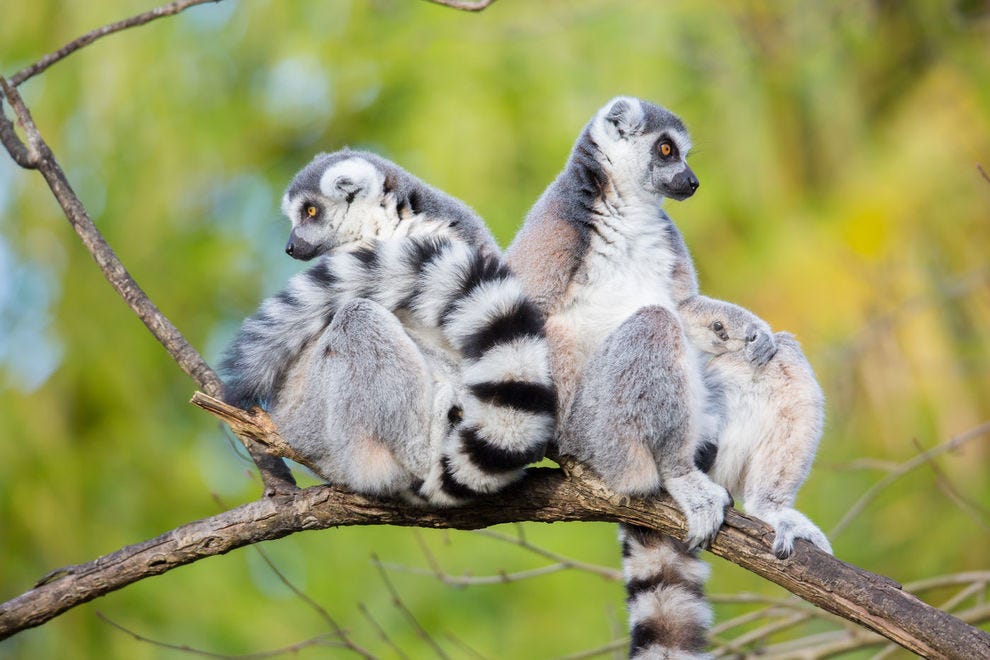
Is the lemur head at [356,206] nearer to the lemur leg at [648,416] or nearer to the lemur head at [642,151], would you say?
the lemur head at [642,151]

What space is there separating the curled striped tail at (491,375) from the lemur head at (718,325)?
93 cm

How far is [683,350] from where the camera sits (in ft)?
12.7

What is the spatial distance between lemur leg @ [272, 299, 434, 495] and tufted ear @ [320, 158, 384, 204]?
2.82 feet

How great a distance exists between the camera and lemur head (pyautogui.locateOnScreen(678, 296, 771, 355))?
4.27 m

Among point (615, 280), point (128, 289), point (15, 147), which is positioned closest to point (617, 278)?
point (615, 280)

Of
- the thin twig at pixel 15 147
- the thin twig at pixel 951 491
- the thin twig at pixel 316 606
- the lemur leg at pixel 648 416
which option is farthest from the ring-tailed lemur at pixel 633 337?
the thin twig at pixel 15 147

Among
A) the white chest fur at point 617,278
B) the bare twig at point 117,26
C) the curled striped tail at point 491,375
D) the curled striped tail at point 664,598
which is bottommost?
the curled striped tail at point 664,598

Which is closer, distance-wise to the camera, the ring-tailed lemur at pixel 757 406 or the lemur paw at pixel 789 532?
the lemur paw at pixel 789 532

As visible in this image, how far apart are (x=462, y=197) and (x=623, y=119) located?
439 cm

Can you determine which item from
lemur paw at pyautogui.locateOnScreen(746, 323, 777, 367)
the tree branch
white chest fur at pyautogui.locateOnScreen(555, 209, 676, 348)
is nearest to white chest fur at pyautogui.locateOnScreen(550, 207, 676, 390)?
white chest fur at pyautogui.locateOnScreen(555, 209, 676, 348)

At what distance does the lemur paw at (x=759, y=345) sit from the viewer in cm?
421

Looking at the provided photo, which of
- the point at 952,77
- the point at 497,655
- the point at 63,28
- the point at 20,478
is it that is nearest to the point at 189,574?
the point at 20,478

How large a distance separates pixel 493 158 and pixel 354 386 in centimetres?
591

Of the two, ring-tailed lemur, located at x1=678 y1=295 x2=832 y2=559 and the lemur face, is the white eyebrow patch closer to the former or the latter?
the lemur face
